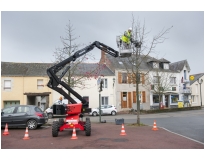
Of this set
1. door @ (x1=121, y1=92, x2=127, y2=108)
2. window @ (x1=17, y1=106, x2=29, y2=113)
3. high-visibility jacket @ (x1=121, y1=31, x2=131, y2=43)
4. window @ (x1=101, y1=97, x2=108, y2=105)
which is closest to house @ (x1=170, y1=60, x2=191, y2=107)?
door @ (x1=121, y1=92, x2=127, y2=108)

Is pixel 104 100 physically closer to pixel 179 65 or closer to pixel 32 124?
pixel 179 65

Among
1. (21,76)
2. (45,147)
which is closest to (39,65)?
(21,76)

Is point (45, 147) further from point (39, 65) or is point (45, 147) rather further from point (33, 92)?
point (39, 65)

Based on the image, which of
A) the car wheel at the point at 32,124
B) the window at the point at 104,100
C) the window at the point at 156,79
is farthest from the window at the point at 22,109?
the window at the point at 156,79

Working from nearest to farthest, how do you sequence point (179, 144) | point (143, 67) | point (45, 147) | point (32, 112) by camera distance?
1. point (45, 147)
2. point (179, 144)
3. point (32, 112)
4. point (143, 67)

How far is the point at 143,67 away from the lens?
36219 millimetres

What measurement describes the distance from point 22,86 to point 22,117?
57.2 feet

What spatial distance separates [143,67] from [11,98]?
69.5 ft

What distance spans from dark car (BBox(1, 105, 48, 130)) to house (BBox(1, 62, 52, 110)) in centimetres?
1618

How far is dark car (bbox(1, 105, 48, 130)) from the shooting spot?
12438 millimetres

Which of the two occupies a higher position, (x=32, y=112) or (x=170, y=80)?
(x=170, y=80)

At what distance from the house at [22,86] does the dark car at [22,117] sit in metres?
16.2

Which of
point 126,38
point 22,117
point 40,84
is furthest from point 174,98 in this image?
point 22,117

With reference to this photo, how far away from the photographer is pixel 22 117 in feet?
40.9
